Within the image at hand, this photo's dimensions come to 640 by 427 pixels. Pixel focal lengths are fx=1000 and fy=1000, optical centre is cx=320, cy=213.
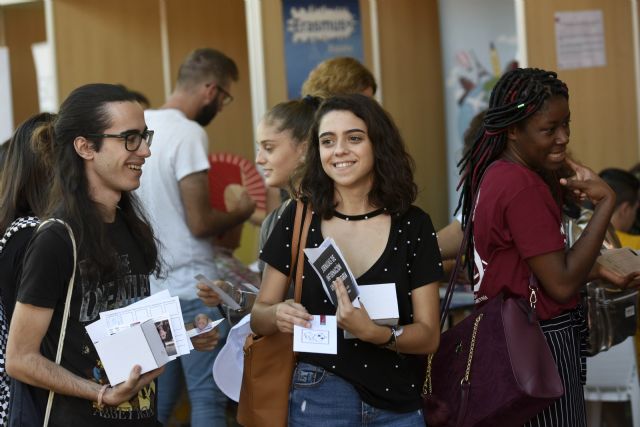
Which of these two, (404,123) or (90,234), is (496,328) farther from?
(404,123)

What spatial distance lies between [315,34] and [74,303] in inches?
163

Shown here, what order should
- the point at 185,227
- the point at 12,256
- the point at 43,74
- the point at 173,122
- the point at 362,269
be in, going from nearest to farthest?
the point at 12,256
the point at 362,269
the point at 185,227
the point at 173,122
the point at 43,74

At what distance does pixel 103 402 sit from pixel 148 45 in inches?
198

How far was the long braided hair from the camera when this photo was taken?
3264 millimetres

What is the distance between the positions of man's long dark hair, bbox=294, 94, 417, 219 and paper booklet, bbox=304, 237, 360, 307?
0.34m

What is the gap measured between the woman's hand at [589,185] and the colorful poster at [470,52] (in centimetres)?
385

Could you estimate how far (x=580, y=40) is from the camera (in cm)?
627

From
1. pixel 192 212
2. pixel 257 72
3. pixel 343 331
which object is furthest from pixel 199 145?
pixel 343 331

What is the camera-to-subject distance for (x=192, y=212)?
4.84 meters

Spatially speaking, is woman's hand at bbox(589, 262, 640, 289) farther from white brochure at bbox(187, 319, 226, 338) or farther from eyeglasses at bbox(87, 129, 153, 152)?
eyeglasses at bbox(87, 129, 153, 152)

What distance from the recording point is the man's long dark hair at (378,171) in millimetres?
3189

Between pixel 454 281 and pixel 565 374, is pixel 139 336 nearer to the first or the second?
pixel 454 281

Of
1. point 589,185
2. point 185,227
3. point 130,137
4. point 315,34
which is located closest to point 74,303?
point 130,137

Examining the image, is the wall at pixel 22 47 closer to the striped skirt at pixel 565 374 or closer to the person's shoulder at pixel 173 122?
the person's shoulder at pixel 173 122
